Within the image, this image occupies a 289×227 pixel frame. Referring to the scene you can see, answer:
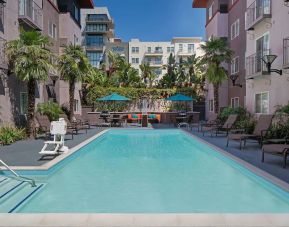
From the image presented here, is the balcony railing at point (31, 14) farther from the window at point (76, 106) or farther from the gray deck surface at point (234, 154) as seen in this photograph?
the window at point (76, 106)

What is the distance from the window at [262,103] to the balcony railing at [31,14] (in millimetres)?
13240

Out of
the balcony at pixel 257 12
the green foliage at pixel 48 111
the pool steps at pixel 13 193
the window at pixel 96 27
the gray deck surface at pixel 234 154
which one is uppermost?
the window at pixel 96 27

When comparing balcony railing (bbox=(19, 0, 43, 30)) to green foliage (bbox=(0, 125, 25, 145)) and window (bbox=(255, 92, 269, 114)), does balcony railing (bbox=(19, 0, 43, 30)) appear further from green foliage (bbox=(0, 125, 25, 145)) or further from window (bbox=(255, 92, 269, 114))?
window (bbox=(255, 92, 269, 114))

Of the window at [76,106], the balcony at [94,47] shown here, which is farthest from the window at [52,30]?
the balcony at [94,47]

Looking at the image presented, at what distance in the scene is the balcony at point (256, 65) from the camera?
54.9ft

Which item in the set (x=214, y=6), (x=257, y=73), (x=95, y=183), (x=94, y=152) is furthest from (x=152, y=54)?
(x=95, y=183)

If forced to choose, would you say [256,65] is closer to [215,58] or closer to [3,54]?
[215,58]

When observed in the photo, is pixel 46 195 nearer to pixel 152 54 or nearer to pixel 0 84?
pixel 0 84

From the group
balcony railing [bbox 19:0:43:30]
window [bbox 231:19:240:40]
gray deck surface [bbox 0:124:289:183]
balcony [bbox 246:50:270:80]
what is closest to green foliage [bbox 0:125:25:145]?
gray deck surface [bbox 0:124:289:183]

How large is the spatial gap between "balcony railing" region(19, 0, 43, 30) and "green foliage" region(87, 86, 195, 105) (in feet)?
39.8

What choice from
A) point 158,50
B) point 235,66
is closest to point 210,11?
point 235,66

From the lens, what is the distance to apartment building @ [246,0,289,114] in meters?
14.8

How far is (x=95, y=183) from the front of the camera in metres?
7.99

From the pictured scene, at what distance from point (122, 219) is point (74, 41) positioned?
2617 cm
